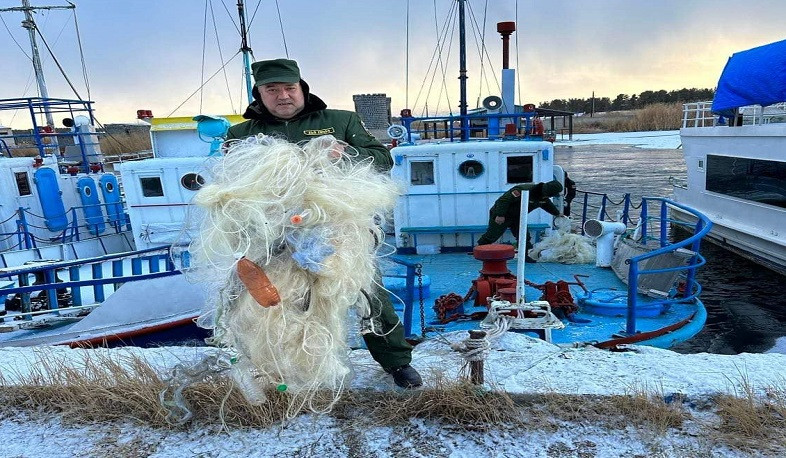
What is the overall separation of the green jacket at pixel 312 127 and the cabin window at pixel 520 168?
621cm

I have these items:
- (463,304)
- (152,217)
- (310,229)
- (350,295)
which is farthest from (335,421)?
(152,217)

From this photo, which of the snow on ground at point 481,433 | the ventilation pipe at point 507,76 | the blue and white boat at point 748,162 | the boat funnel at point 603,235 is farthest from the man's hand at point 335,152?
the blue and white boat at point 748,162

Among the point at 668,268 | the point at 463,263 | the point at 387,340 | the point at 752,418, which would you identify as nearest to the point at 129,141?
the point at 463,263

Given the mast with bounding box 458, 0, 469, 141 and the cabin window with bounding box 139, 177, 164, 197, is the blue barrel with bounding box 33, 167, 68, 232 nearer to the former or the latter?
the cabin window with bounding box 139, 177, 164, 197

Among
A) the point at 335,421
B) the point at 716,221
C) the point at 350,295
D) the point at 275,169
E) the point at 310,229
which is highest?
the point at 275,169

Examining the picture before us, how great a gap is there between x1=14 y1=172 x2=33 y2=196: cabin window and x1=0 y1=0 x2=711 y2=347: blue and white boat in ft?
10.8

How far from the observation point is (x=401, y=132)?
9.03 meters

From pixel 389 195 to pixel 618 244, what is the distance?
6696 mm

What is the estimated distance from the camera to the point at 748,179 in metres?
11.9

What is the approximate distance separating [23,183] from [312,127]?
1202 centimetres

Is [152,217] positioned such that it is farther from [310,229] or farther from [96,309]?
[310,229]

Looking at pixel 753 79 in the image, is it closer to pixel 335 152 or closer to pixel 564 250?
pixel 564 250

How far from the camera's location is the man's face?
2305 millimetres

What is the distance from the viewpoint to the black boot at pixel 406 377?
7.65 ft
